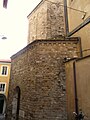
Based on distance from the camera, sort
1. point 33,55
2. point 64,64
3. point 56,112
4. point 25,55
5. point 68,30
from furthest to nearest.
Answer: point 68,30, point 25,55, point 33,55, point 64,64, point 56,112

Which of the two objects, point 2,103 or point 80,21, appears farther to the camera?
point 2,103

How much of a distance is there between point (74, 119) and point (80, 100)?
904 millimetres

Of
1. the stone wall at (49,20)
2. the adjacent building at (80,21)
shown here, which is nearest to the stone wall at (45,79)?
the adjacent building at (80,21)

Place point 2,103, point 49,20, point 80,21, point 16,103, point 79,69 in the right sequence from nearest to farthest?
1. point 79,69
2. point 80,21
3. point 16,103
4. point 49,20
5. point 2,103

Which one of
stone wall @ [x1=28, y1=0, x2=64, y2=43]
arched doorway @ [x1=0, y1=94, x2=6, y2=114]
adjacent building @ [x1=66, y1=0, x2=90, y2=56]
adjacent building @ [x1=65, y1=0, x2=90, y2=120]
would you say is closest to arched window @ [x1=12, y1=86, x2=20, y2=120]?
adjacent building @ [x1=65, y1=0, x2=90, y2=120]

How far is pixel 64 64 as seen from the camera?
796 centimetres

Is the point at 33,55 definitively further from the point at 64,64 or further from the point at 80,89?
the point at 80,89

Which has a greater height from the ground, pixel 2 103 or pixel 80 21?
pixel 80 21

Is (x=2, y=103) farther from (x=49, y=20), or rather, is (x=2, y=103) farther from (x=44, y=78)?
(x=44, y=78)

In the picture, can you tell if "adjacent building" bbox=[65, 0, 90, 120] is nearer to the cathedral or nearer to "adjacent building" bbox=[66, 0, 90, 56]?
"adjacent building" bbox=[66, 0, 90, 56]

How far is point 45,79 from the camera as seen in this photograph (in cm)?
781

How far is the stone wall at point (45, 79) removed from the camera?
292 inches

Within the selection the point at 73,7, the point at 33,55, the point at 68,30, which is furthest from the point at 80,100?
the point at 73,7

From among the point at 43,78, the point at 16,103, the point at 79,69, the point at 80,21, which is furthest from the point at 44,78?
the point at 80,21
